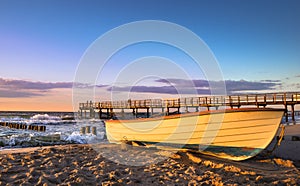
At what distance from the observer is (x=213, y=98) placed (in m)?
25.9

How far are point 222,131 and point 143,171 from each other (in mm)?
2773

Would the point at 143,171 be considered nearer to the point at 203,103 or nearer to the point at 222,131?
the point at 222,131

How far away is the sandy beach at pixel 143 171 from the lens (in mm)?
4871

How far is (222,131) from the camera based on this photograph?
6961mm

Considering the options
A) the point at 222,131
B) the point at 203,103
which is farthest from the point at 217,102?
the point at 222,131

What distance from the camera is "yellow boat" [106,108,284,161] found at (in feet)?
21.1

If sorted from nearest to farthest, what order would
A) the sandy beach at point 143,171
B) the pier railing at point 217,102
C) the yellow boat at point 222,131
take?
the sandy beach at point 143,171
the yellow boat at point 222,131
the pier railing at point 217,102

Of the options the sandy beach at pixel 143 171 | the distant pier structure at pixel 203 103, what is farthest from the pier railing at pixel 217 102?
the sandy beach at pixel 143 171

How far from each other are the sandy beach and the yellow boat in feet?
1.24

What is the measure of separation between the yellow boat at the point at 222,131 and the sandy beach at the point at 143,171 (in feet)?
1.24

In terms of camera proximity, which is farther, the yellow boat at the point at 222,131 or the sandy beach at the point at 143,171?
the yellow boat at the point at 222,131

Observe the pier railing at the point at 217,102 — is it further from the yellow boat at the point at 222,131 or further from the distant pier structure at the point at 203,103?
the yellow boat at the point at 222,131

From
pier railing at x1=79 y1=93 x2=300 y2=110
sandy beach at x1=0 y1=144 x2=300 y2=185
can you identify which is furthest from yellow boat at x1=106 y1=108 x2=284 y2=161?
pier railing at x1=79 y1=93 x2=300 y2=110

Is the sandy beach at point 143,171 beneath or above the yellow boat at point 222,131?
beneath
